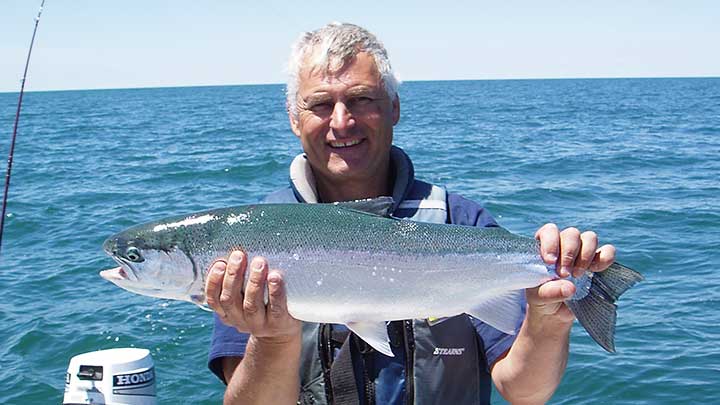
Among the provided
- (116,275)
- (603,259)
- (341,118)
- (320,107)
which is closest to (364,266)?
(341,118)

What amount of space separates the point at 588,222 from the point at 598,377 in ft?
22.6

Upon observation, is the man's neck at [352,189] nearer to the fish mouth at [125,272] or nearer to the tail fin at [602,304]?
the fish mouth at [125,272]

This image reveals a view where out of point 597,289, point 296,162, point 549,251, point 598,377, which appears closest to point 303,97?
point 296,162

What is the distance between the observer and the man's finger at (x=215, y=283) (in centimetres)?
352

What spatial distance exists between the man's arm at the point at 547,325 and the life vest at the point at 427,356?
18 centimetres

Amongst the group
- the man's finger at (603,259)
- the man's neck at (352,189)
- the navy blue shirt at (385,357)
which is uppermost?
the man's neck at (352,189)

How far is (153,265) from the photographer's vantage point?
3.72m

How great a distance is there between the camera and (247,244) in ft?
11.9

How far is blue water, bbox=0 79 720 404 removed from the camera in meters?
9.11

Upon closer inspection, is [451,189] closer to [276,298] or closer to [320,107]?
[320,107]

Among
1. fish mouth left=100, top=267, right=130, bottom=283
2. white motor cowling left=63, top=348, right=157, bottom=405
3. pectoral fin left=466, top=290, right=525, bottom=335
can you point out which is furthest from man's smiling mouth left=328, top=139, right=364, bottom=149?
white motor cowling left=63, top=348, right=157, bottom=405

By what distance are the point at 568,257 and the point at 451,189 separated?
1671 cm

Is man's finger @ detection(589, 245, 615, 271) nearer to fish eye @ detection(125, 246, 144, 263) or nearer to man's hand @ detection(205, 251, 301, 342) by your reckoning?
man's hand @ detection(205, 251, 301, 342)

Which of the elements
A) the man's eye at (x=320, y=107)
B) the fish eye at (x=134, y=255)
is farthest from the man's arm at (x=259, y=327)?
the man's eye at (x=320, y=107)
